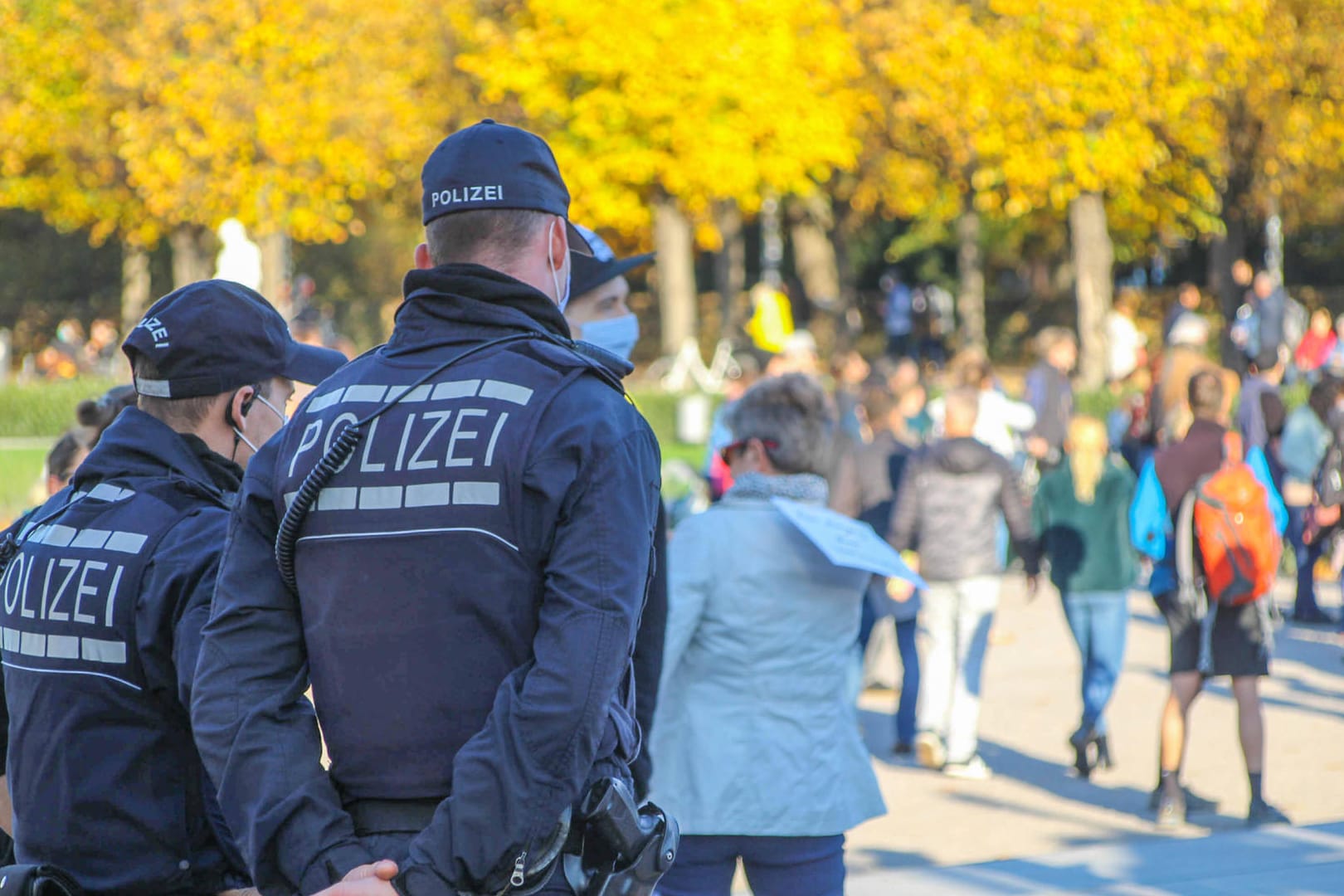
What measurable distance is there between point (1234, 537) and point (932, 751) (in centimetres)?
208

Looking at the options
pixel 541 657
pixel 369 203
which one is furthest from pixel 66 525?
pixel 369 203

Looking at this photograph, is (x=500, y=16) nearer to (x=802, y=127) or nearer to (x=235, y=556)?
(x=802, y=127)

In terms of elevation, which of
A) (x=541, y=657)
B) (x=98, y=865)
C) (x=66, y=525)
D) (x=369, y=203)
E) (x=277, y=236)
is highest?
(x=369, y=203)

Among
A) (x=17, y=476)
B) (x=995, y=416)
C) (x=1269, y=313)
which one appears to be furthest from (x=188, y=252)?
(x=995, y=416)

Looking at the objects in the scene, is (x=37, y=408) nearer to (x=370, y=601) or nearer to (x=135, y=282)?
(x=135, y=282)

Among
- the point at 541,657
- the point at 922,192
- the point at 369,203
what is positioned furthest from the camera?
the point at 369,203

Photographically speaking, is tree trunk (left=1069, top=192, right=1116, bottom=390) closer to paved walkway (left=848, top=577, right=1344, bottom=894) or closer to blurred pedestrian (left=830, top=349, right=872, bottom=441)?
blurred pedestrian (left=830, top=349, right=872, bottom=441)

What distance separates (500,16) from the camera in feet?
97.2

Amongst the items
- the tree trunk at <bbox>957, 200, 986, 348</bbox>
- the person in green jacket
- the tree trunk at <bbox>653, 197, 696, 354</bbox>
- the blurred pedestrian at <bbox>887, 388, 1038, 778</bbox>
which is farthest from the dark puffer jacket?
the tree trunk at <bbox>957, 200, 986, 348</bbox>

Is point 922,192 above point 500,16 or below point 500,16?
below

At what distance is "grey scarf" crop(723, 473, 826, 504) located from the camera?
463cm

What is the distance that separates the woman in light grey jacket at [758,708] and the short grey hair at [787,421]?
4.0 inches

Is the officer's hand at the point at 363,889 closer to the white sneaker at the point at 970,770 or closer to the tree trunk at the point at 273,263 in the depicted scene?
the white sneaker at the point at 970,770

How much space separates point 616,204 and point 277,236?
212 inches
